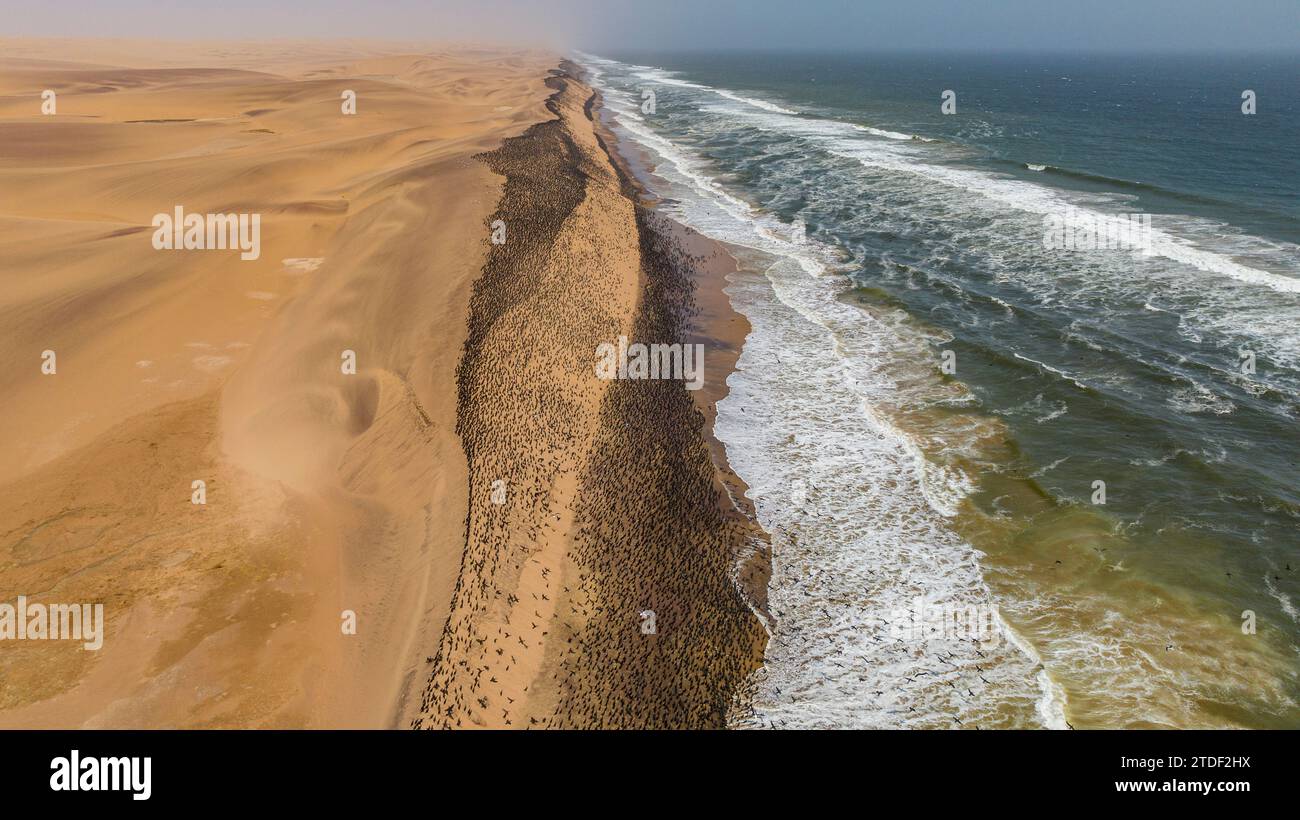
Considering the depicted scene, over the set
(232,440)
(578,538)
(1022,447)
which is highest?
(232,440)

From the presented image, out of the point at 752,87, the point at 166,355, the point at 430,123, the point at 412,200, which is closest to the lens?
the point at 166,355

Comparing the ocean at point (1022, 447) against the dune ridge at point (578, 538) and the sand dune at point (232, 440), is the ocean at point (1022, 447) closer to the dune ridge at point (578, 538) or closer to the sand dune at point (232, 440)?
the dune ridge at point (578, 538)

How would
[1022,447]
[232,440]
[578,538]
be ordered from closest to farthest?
[578,538] < [232,440] < [1022,447]

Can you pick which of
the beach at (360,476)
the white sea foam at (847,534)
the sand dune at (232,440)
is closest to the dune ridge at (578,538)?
the beach at (360,476)

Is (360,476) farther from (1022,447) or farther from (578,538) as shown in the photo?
(1022,447)

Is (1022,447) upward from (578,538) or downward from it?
upward

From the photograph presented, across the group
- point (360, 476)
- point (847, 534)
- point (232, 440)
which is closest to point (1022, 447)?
point (847, 534)

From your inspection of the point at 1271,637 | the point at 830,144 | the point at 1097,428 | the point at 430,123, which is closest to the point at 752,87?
the point at 830,144

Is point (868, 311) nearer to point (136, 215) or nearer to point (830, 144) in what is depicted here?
point (136, 215)
